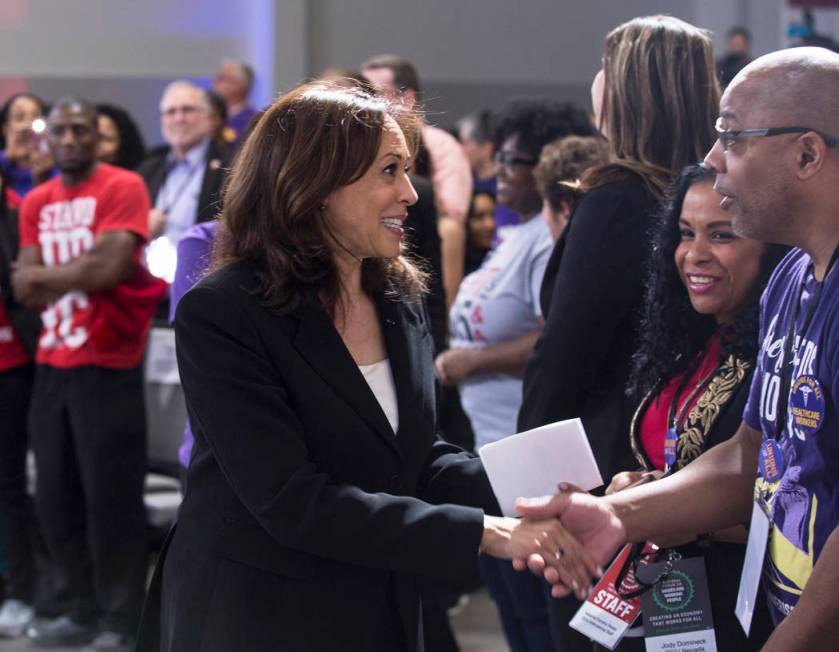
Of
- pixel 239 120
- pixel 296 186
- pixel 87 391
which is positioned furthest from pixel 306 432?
pixel 239 120

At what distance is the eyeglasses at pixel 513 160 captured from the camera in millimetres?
4012

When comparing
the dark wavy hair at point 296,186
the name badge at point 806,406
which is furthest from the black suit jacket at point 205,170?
the name badge at point 806,406

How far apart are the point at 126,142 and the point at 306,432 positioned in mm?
4573

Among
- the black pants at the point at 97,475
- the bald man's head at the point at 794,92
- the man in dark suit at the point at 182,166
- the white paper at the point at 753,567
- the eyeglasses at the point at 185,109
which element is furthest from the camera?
the eyeglasses at the point at 185,109

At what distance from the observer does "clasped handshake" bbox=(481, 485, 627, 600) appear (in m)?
2.22

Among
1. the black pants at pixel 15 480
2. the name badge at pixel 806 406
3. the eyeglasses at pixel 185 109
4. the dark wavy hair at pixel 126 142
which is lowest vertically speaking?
the black pants at pixel 15 480

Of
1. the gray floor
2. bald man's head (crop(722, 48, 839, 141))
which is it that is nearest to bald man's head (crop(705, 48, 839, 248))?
bald man's head (crop(722, 48, 839, 141))

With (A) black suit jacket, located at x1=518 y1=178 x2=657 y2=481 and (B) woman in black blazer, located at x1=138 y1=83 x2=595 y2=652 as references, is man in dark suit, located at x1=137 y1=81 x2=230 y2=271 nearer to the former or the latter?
(A) black suit jacket, located at x1=518 y1=178 x2=657 y2=481

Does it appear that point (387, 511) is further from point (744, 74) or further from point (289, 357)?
point (744, 74)

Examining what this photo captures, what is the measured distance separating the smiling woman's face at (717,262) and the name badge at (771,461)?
1.49ft

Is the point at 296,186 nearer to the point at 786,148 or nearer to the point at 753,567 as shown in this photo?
the point at 786,148

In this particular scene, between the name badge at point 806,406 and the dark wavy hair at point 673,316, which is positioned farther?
the dark wavy hair at point 673,316

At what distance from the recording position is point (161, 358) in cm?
473

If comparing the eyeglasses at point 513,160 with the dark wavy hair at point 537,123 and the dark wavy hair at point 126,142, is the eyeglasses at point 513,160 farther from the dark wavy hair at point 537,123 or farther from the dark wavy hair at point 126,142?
the dark wavy hair at point 126,142
